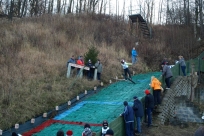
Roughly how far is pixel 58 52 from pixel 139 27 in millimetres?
14598

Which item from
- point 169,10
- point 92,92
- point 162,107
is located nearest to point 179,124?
point 162,107

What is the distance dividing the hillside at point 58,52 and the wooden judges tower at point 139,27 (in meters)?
0.86

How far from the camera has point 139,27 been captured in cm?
3088

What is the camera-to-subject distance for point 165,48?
27.2 metres

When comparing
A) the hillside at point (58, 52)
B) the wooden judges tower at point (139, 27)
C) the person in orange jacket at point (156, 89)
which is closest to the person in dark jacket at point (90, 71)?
the hillside at point (58, 52)

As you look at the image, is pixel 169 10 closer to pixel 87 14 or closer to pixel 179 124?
pixel 87 14

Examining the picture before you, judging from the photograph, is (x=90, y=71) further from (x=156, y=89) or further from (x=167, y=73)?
(x=156, y=89)

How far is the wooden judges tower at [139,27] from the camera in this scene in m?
29.9

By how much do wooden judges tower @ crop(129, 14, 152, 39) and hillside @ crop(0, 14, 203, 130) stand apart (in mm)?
856

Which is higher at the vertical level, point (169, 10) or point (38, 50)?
point (169, 10)

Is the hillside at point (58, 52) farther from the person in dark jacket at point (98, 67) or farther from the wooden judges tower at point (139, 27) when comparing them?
the wooden judges tower at point (139, 27)

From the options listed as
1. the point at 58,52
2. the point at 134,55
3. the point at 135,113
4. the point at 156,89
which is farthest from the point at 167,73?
the point at 58,52

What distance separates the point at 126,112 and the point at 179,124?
406 centimetres

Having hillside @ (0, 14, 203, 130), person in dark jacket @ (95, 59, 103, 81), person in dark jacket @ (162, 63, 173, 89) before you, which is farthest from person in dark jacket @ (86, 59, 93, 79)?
person in dark jacket @ (162, 63, 173, 89)
